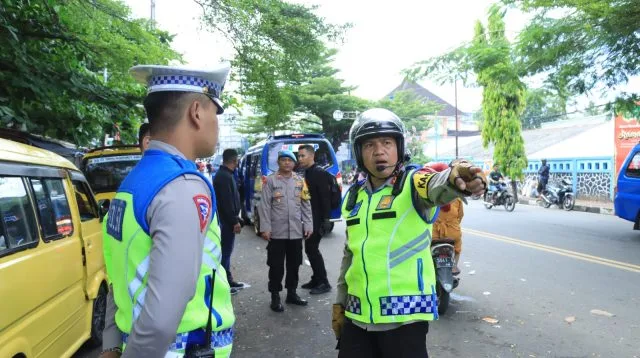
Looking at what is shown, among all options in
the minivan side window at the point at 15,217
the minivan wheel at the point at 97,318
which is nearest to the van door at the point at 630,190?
the minivan wheel at the point at 97,318

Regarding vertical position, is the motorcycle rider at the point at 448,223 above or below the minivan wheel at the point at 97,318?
above

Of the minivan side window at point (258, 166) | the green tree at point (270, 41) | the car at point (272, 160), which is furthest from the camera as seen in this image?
the minivan side window at point (258, 166)

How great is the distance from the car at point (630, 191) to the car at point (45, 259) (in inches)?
357

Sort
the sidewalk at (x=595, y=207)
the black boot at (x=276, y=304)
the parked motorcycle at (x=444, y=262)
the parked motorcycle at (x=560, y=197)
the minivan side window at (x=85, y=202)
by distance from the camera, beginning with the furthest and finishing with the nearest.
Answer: the parked motorcycle at (x=560, y=197)
the sidewalk at (x=595, y=207)
the black boot at (x=276, y=304)
the parked motorcycle at (x=444, y=262)
the minivan side window at (x=85, y=202)

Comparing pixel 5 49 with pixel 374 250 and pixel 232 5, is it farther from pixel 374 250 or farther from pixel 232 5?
pixel 374 250

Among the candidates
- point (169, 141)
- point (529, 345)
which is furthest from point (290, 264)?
point (169, 141)

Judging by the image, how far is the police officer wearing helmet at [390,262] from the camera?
2174mm

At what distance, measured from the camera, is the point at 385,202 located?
225 centimetres

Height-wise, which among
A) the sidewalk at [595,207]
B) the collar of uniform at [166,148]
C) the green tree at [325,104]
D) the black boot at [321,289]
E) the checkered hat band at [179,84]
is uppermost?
the green tree at [325,104]

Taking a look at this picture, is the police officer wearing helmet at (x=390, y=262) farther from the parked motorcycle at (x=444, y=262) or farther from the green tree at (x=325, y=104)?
the green tree at (x=325, y=104)

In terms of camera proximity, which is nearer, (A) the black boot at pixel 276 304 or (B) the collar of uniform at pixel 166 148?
(B) the collar of uniform at pixel 166 148

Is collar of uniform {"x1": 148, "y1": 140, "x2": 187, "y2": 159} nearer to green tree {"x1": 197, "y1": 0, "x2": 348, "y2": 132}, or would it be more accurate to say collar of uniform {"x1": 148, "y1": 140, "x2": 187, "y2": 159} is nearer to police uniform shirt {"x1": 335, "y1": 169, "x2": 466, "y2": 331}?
police uniform shirt {"x1": 335, "y1": 169, "x2": 466, "y2": 331}

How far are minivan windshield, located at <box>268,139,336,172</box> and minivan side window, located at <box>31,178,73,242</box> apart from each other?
23.7 ft

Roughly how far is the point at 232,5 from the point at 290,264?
3412mm
